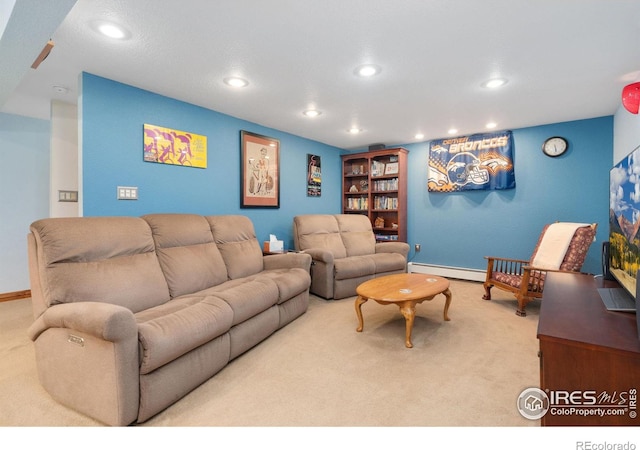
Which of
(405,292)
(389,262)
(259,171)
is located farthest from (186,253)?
(389,262)

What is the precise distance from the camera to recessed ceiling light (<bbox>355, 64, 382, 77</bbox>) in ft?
7.78

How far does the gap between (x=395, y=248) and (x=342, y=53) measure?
2.94 meters

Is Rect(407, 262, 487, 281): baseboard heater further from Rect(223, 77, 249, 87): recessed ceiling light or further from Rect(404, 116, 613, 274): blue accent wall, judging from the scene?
Rect(223, 77, 249, 87): recessed ceiling light

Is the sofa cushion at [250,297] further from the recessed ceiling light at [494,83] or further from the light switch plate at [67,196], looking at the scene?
the recessed ceiling light at [494,83]

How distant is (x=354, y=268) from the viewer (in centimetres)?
374

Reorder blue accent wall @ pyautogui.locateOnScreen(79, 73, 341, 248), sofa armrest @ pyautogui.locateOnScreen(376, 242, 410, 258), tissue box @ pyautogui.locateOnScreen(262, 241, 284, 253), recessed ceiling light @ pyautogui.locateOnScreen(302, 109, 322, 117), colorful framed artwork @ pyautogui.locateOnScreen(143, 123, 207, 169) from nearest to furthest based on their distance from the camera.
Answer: blue accent wall @ pyautogui.locateOnScreen(79, 73, 341, 248)
colorful framed artwork @ pyautogui.locateOnScreen(143, 123, 207, 169)
recessed ceiling light @ pyautogui.locateOnScreen(302, 109, 322, 117)
tissue box @ pyautogui.locateOnScreen(262, 241, 284, 253)
sofa armrest @ pyautogui.locateOnScreen(376, 242, 410, 258)

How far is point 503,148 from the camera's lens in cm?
420

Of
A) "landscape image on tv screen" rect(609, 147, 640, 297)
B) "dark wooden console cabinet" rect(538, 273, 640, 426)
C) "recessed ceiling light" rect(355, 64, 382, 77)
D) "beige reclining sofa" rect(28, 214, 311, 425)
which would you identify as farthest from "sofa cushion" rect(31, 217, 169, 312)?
"landscape image on tv screen" rect(609, 147, 640, 297)

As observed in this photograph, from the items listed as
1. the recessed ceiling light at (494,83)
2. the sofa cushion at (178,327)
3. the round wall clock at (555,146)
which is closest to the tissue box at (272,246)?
the sofa cushion at (178,327)

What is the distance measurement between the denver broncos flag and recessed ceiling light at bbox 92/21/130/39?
168 inches

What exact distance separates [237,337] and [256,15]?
2114 mm

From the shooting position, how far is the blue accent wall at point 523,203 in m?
3.67

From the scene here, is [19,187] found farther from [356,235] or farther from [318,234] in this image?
[356,235]
